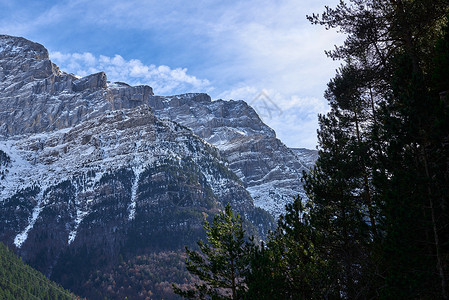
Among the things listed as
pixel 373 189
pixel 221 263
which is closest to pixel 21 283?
pixel 221 263

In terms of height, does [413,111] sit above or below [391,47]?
below

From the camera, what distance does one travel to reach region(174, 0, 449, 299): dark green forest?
11.8 m

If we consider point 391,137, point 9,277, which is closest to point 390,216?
point 391,137

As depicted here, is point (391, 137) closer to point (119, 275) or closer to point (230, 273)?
point (230, 273)

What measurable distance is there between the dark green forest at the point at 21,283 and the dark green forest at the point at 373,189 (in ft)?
461

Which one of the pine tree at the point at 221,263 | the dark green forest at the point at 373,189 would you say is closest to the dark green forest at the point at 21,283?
the pine tree at the point at 221,263

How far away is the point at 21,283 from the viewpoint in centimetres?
15062

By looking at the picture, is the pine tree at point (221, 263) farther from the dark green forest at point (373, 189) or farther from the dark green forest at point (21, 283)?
the dark green forest at point (21, 283)

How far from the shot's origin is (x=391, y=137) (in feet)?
42.7

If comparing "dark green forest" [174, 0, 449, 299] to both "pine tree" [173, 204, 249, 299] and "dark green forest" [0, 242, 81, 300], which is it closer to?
"pine tree" [173, 204, 249, 299]

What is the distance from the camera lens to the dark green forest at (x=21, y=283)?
470 ft

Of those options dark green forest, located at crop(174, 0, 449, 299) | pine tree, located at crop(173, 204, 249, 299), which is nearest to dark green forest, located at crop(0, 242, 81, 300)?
pine tree, located at crop(173, 204, 249, 299)

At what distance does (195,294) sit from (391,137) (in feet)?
52.6

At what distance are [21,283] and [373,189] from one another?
162485 millimetres
